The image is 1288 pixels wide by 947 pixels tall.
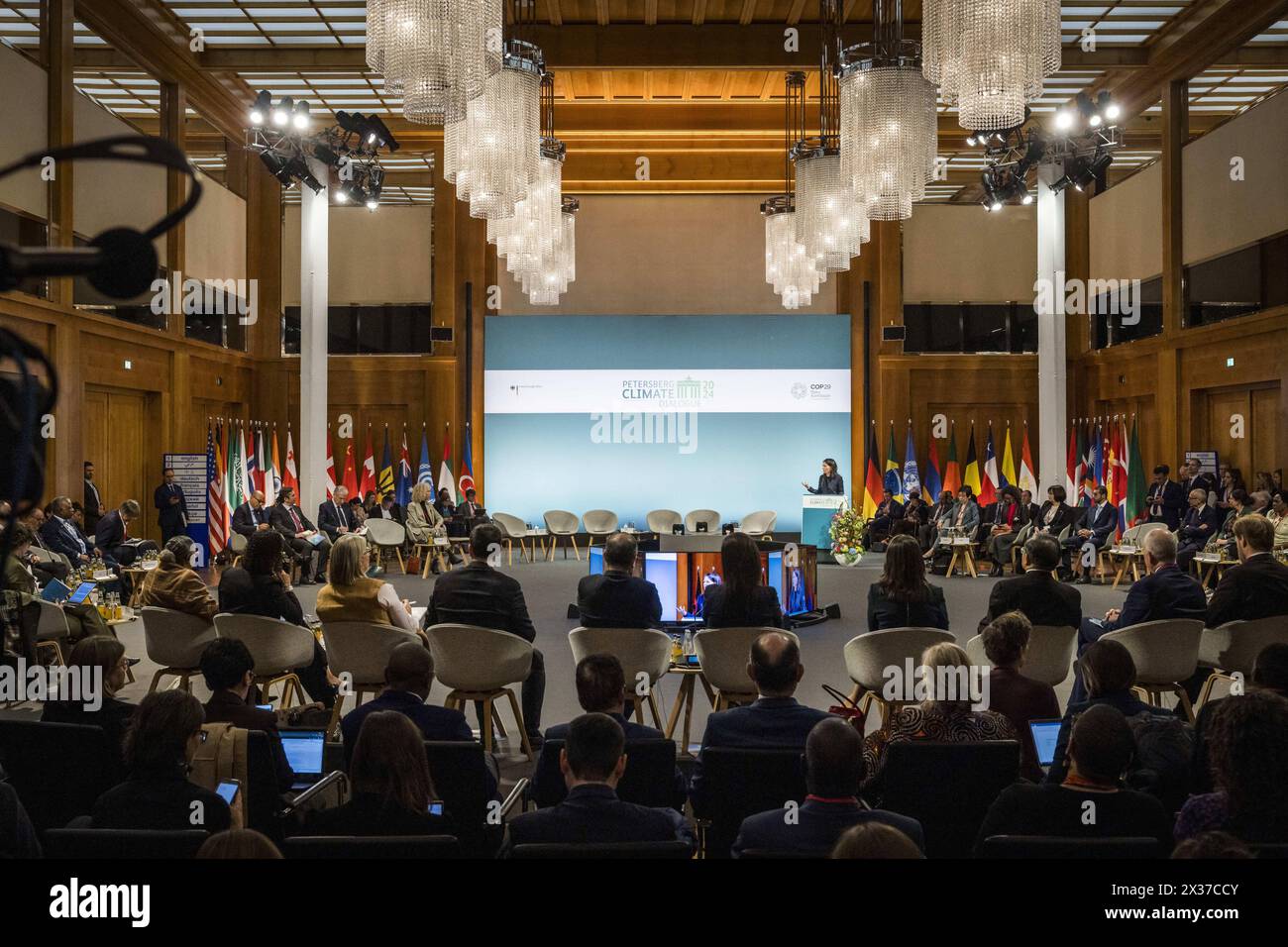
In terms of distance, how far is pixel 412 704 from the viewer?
344 centimetres

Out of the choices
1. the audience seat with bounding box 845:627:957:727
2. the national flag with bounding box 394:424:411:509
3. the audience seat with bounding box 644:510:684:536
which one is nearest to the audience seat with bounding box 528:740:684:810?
the audience seat with bounding box 845:627:957:727

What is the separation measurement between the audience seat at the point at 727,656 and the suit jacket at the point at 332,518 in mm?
8244

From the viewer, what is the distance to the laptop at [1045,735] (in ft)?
11.3

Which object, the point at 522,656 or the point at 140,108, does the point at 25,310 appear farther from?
the point at 522,656

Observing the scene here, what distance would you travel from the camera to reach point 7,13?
10.4 metres

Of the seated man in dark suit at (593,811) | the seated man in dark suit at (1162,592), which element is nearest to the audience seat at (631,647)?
the seated man in dark suit at (593,811)

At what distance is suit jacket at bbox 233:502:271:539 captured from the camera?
1134 cm

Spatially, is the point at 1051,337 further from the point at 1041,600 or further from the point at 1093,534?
the point at 1041,600

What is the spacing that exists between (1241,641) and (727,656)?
102 inches

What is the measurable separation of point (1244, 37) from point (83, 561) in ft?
43.2

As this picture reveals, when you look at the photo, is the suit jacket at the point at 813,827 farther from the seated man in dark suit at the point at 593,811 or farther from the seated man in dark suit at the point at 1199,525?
the seated man in dark suit at the point at 1199,525

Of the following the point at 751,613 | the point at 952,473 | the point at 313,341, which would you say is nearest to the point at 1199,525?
the point at 952,473

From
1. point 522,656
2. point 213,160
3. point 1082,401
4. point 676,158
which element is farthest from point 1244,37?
point 213,160
